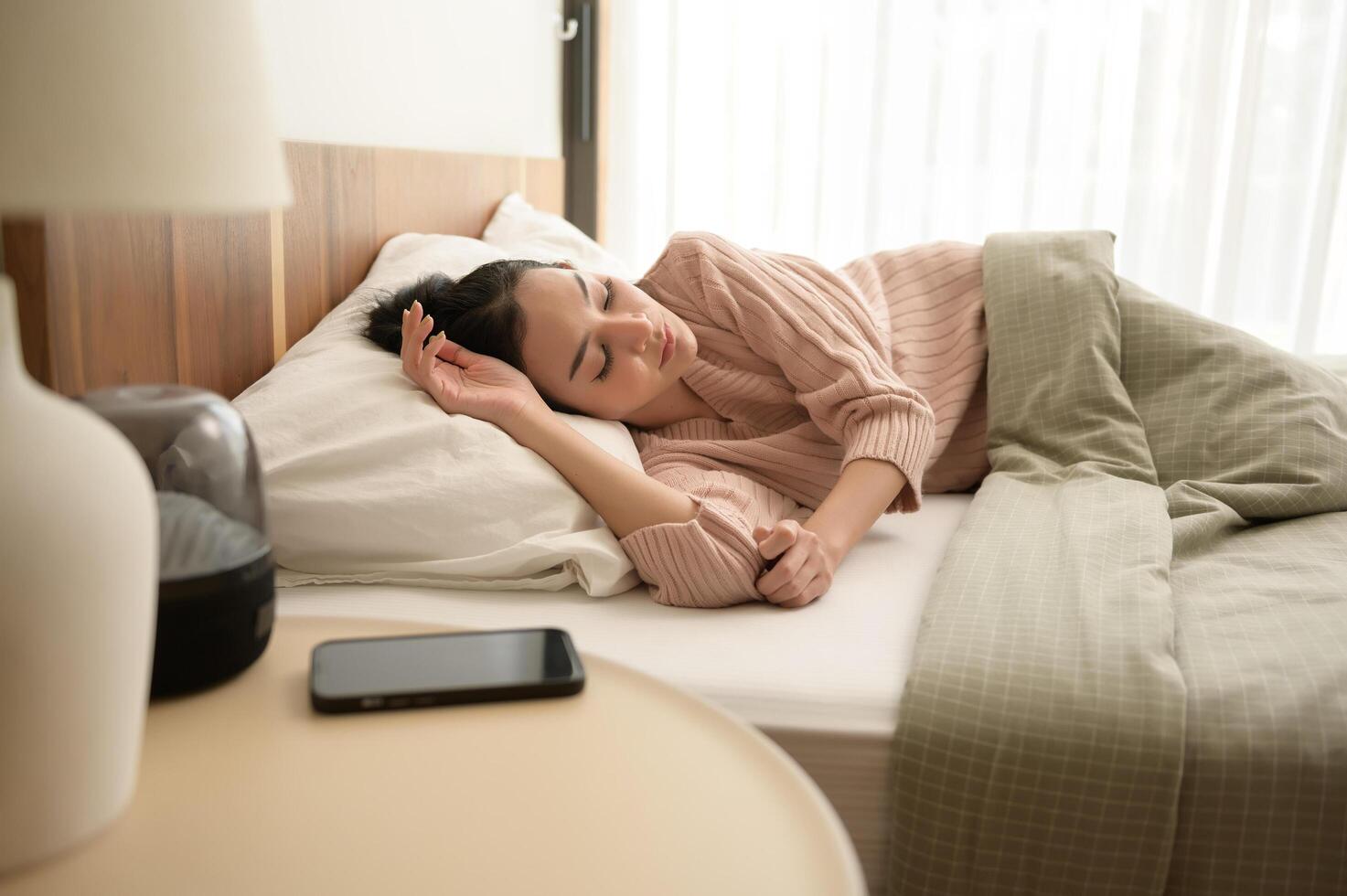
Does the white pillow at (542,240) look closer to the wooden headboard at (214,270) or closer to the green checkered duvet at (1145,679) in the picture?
the wooden headboard at (214,270)

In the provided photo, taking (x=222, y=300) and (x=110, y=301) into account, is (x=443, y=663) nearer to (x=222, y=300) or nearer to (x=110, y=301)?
(x=110, y=301)

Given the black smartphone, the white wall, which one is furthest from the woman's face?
the black smartphone

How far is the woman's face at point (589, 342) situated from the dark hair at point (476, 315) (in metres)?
0.01

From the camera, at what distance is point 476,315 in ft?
4.34

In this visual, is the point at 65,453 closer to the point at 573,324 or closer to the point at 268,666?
the point at 268,666

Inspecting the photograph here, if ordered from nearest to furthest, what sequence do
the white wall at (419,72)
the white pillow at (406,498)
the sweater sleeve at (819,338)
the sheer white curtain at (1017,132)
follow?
the white pillow at (406,498) < the sweater sleeve at (819,338) < the white wall at (419,72) < the sheer white curtain at (1017,132)

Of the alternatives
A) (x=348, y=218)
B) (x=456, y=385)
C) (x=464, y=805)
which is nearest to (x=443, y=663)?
(x=464, y=805)

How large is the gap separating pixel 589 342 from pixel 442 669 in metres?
0.65

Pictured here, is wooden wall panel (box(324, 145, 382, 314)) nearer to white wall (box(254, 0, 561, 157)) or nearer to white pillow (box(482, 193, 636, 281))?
white wall (box(254, 0, 561, 157))

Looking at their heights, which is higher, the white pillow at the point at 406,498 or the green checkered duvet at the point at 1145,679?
the white pillow at the point at 406,498

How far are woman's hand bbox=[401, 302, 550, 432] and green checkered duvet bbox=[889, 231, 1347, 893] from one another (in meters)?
0.48

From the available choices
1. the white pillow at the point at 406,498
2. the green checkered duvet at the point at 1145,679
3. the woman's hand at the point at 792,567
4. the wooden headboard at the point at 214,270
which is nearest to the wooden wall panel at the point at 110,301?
the wooden headboard at the point at 214,270

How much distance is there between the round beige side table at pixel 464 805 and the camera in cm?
53

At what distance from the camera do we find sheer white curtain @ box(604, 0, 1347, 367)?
2529mm
